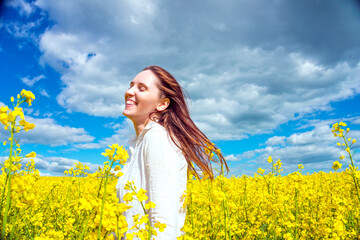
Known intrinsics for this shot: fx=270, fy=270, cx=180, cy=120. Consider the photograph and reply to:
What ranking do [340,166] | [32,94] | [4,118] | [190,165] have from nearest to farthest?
[4,118] < [32,94] < [190,165] < [340,166]

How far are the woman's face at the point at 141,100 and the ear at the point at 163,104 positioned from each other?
0.01m

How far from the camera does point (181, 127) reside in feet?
7.98

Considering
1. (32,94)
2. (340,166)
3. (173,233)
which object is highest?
A: (340,166)

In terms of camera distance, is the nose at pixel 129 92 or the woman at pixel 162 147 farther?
the nose at pixel 129 92

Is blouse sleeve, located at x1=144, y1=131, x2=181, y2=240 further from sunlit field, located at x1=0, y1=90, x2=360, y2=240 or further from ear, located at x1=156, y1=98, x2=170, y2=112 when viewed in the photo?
ear, located at x1=156, y1=98, x2=170, y2=112

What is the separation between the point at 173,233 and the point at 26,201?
90 cm

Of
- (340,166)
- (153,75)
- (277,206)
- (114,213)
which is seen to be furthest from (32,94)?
(340,166)

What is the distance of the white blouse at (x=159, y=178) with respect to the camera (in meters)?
1.70

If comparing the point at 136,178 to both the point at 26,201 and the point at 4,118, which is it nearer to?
the point at 26,201

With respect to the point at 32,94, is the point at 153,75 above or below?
above

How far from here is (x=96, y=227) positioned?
132cm

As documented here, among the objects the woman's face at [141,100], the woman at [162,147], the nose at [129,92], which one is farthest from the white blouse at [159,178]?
the nose at [129,92]

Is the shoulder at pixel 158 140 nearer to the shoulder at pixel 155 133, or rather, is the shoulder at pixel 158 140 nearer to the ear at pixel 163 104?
the shoulder at pixel 155 133

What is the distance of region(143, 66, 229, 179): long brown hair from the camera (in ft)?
7.63
